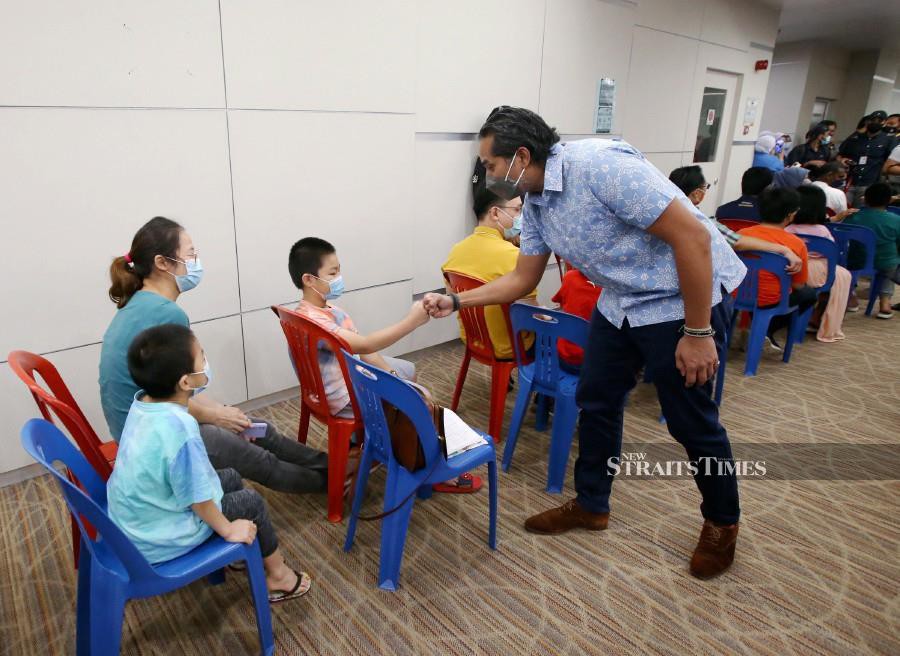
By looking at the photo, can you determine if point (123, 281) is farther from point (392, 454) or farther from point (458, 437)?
point (458, 437)

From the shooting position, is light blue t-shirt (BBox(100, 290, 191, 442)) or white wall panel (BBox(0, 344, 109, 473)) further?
white wall panel (BBox(0, 344, 109, 473))

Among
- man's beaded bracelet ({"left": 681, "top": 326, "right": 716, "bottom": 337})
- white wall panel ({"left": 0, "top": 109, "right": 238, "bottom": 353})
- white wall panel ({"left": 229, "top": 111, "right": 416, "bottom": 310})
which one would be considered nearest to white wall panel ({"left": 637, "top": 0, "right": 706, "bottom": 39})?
white wall panel ({"left": 229, "top": 111, "right": 416, "bottom": 310})

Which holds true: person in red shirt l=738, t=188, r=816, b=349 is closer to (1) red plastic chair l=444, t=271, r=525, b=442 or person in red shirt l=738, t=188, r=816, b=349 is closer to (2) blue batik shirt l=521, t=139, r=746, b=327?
(1) red plastic chair l=444, t=271, r=525, b=442

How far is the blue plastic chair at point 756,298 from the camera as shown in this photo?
11.3 feet

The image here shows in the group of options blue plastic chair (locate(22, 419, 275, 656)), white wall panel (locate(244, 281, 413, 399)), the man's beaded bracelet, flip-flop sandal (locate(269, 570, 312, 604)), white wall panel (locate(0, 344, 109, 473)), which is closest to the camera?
blue plastic chair (locate(22, 419, 275, 656))

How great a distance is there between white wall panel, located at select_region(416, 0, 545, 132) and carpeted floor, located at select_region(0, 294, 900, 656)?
2.27m

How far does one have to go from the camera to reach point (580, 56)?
442cm

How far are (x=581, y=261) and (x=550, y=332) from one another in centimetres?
58

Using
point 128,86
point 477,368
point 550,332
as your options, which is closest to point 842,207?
point 477,368

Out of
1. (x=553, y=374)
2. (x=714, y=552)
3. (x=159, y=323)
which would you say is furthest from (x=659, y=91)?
(x=159, y=323)

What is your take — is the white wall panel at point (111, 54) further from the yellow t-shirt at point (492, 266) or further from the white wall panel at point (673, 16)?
the white wall panel at point (673, 16)

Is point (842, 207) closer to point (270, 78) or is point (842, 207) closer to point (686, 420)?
point (686, 420)

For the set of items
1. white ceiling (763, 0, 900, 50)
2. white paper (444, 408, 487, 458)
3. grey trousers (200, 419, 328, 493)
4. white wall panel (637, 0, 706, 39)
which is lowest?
grey trousers (200, 419, 328, 493)

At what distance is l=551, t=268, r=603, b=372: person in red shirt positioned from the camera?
7.76 ft
